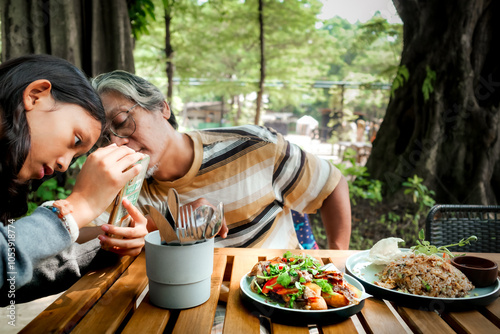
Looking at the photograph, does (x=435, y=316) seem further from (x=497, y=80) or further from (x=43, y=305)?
(x=497, y=80)

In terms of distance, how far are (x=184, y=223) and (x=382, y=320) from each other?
518 millimetres

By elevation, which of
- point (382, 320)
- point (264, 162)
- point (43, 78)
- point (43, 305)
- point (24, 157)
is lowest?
point (43, 305)

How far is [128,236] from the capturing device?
46.3 inches

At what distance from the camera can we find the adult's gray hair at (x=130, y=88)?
1.53 metres

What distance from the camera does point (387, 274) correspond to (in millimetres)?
1061

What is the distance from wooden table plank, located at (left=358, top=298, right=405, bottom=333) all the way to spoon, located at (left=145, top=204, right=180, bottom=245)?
1.59 feet

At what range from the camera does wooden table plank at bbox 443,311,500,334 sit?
819mm

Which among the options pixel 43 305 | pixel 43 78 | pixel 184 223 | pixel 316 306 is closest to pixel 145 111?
pixel 43 78

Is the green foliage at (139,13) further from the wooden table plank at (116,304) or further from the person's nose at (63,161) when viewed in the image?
the wooden table plank at (116,304)

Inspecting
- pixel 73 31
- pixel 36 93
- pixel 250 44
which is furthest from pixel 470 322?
pixel 250 44

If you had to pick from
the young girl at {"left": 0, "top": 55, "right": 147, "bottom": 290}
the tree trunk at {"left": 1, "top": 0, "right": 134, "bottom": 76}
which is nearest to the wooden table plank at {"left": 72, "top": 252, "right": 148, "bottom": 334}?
the young girl at {"left": 0, "top": 55, "right": 147, "bottom": 290}

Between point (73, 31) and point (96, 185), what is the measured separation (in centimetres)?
235

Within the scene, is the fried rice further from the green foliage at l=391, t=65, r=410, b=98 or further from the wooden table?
the green foliage at l=391, t=65, r=410, b=98

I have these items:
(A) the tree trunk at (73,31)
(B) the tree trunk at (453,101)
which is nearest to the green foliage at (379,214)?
(B) the tree trunk at (453,101)
